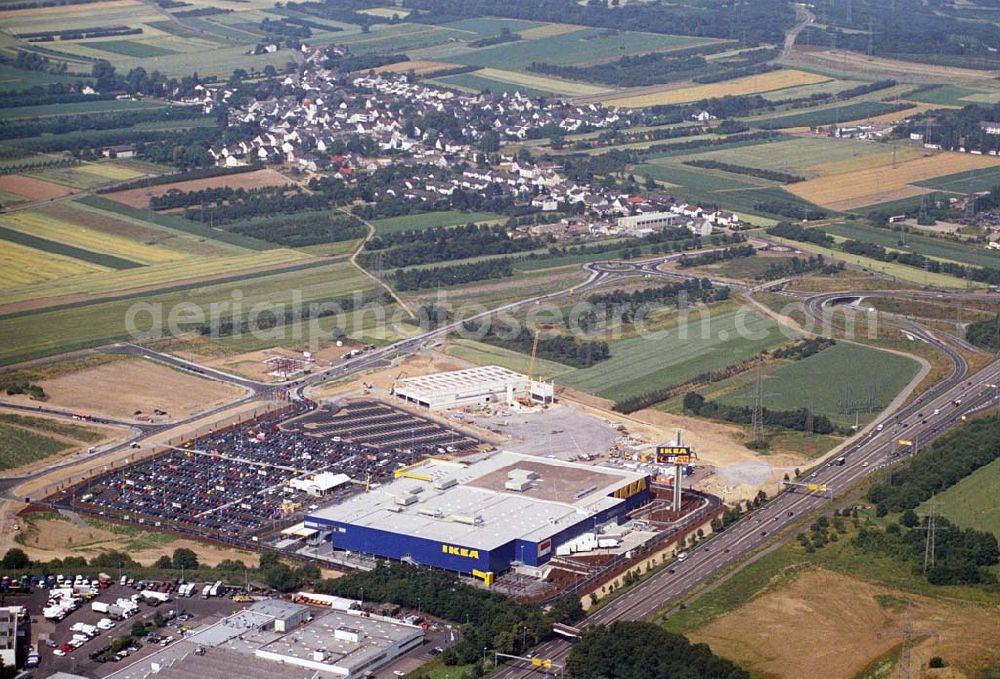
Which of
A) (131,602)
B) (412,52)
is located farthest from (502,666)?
(412,52)

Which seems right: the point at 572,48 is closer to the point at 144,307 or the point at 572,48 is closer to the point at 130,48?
the point at 130,48

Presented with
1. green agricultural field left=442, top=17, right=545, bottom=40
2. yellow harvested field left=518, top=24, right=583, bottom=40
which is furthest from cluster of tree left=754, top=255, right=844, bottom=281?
green agricultural field left=442, top=17, right=545, bottom=40

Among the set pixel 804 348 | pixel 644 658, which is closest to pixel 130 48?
pixel 804 348

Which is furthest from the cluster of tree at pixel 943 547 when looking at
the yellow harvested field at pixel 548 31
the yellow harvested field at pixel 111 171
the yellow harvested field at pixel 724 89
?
the yellow harvested field at pixel 548 31

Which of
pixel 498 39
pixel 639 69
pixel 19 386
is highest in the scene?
pixel 498 39

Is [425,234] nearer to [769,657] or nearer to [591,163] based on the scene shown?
[591,163]

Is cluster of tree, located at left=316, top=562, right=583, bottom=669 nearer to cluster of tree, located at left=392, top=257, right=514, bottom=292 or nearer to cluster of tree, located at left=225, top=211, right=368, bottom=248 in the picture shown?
cluster of tree, located at left=392, top=257, right=514, bottom=292
